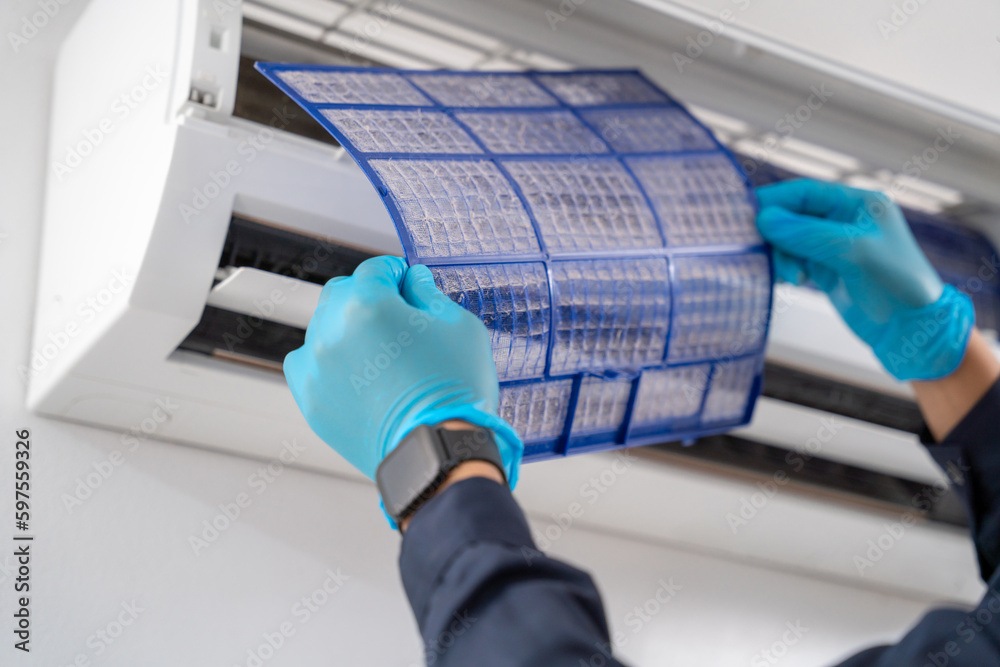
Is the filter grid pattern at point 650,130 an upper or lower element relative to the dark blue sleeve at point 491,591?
upper

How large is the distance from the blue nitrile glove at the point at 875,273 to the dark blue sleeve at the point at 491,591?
2.70ft

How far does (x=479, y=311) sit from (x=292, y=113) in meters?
0.54

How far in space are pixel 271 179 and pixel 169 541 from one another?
0.73 m

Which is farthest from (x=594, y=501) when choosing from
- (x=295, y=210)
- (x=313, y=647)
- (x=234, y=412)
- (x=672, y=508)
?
(x=295, y=210)

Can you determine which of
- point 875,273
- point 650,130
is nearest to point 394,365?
point 650,130

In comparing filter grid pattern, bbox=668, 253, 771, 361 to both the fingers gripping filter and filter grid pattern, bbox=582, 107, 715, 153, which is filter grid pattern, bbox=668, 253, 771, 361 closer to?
the fingers gripping filter

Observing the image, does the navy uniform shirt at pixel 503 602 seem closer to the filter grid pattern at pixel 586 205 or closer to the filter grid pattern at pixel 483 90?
the filter grid pattern at pixel 586 205

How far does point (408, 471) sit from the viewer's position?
0.68 m

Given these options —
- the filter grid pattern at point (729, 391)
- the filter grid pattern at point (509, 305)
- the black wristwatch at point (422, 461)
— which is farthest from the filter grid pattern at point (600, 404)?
the black wristwatch at point (422, 461)

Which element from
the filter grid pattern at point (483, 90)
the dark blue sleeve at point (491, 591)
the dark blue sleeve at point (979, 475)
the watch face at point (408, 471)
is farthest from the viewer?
the filter grid pattern at point (483, 90)

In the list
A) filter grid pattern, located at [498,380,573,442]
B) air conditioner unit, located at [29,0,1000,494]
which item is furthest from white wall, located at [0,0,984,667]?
filter grid pattern, located at [498,380,573,442]

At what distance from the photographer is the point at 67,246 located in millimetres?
1211

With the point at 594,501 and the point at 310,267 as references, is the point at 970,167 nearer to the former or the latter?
the point at 594,501

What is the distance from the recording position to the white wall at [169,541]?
3.92 ft
